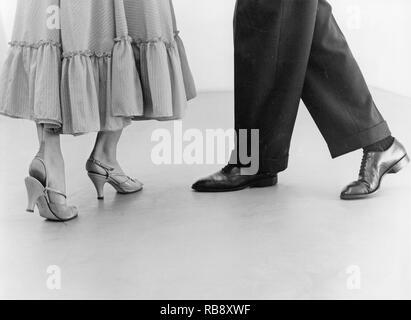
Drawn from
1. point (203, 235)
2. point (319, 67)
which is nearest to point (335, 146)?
point (319, 67)

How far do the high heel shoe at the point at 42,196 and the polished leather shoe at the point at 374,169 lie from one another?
74 cm

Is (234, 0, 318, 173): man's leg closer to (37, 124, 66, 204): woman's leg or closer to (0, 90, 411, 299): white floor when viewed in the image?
(0, 90, 411, 299): white floor

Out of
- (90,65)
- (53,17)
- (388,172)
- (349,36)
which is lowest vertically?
(388,172)

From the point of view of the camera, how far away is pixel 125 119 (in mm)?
1869

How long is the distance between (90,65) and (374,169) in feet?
2.65

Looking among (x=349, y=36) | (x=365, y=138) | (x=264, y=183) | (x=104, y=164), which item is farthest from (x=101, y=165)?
(x=349, y=36)

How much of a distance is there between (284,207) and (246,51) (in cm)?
46

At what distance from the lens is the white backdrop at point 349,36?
13.3 feet

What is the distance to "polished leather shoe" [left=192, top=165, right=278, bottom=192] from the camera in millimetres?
2133

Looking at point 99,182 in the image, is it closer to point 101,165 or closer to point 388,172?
point 101,165

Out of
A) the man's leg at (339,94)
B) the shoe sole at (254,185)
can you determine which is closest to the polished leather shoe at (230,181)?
the shoe sole at (254,185)

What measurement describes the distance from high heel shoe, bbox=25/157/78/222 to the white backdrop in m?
2.54

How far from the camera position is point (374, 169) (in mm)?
1981

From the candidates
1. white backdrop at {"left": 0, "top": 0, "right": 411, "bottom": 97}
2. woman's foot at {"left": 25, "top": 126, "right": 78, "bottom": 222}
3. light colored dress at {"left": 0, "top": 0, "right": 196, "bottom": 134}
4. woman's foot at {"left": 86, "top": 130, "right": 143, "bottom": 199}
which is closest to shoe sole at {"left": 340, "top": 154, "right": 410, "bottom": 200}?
light colored dress at {"left": 0, "top": 0, "right": 196, "bottom": 134}
